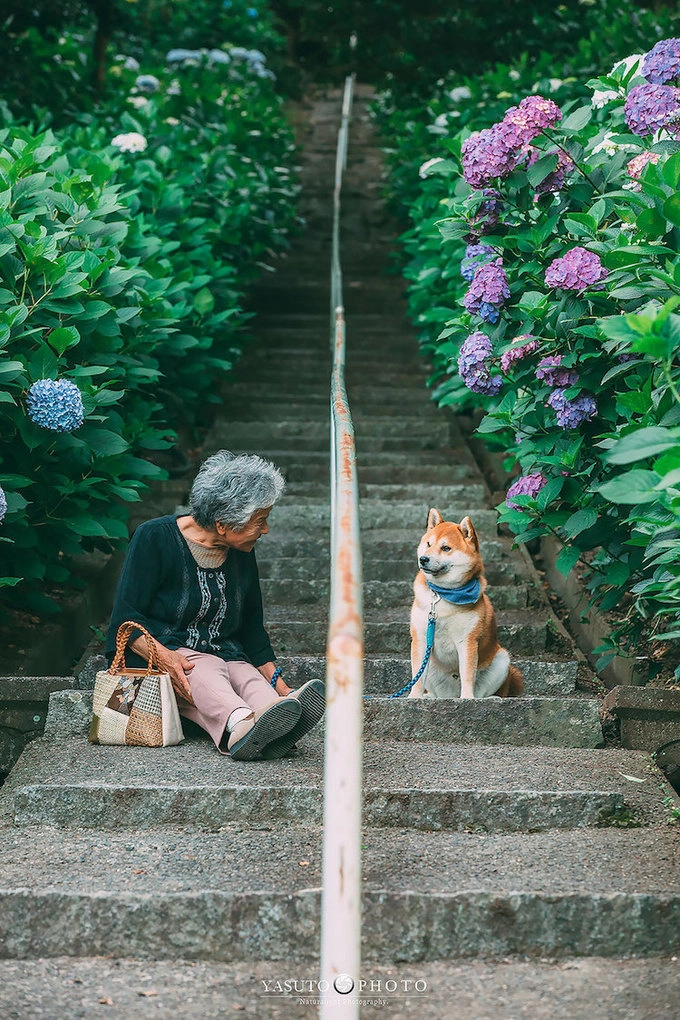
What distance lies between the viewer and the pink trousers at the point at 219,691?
359cm

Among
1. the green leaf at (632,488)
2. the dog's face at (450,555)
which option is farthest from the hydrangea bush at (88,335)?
the green leaf at (632,488)

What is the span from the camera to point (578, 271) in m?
3.67

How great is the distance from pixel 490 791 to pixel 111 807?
103 centimetres

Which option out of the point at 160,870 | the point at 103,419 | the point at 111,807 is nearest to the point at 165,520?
the point at 103,419

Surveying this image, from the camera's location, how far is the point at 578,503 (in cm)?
400

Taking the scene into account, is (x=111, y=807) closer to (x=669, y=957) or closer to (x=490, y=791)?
(x=490, y=791)

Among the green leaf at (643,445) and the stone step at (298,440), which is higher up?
the green leaf at (643,445)

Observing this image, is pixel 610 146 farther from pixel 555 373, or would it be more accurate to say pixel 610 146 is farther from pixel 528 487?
pixel 528 487

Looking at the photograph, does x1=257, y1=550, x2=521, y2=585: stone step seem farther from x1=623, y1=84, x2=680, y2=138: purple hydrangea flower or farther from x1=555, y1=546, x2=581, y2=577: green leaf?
x1=623, y1=84, x2=680, y2=138: purple hydrangea flower

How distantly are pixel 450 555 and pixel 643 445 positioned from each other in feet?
5.46

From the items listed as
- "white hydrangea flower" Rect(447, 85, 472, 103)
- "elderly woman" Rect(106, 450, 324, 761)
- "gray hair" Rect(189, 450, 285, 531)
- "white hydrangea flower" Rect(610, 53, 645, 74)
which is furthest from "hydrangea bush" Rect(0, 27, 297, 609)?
"white hydrangea flower" Rect(447, 85, 472, 103)

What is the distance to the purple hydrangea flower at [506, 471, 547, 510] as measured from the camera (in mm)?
4094

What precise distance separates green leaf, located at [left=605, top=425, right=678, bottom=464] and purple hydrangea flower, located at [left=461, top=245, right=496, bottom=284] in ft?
6.19

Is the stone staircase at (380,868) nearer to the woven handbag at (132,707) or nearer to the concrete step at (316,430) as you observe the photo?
the woven handbag at (132,707)
